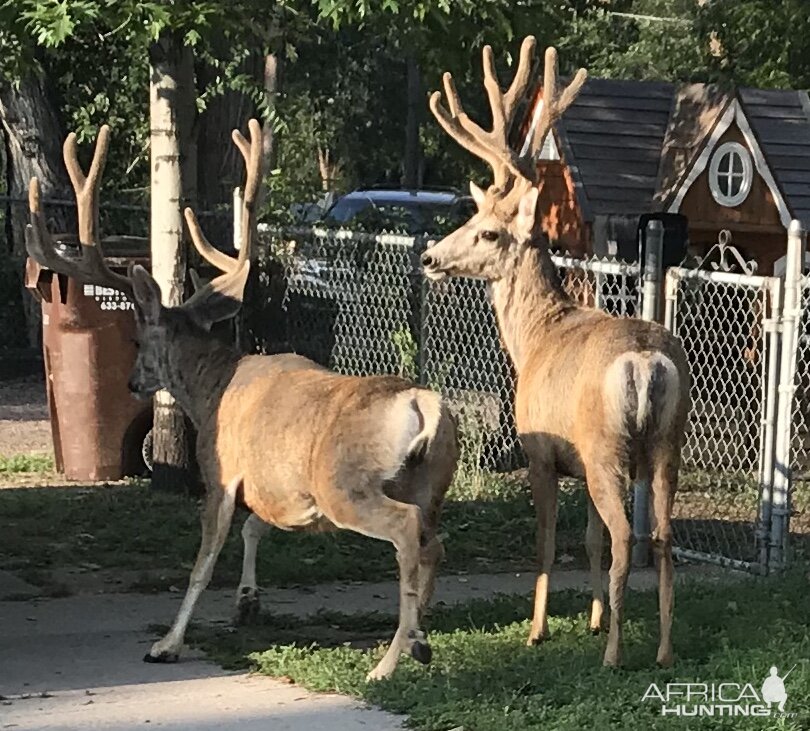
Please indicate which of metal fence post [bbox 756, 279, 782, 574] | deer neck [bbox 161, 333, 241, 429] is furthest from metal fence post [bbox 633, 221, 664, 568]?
deer neck [bbox 161, 333, 241, 429]

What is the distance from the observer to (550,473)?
742 centimetres

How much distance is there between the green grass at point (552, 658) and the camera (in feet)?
19.6

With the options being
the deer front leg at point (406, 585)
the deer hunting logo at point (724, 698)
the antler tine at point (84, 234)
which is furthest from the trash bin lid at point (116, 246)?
the deer hunting logo at point (724, 698)

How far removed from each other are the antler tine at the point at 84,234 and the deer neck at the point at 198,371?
1.48ft

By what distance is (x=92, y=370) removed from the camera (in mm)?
11547

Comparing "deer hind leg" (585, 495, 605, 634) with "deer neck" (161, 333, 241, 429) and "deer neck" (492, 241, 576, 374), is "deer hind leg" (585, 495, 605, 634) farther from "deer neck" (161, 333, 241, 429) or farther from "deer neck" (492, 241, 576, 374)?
"deer neck" (161, 333, 241, 429)

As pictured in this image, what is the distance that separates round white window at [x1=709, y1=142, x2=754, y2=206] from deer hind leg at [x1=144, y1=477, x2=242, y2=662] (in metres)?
8.82

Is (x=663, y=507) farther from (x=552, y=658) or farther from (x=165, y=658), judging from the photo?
(x=165, y=658)

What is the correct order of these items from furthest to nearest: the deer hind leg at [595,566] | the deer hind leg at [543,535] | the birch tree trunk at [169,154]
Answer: the birch tree trunk at [169,154] → the deer hind leg at [595,566] → the deer hind leg at [543,535]

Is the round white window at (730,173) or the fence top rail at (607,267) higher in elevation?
the round white window at (730,173)

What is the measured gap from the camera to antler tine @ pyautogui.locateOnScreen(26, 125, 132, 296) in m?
7.98

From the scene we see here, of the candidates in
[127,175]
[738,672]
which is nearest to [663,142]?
[127,175]

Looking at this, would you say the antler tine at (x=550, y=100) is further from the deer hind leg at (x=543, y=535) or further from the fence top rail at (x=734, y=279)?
the deer hind leg at (x=543, y=535)

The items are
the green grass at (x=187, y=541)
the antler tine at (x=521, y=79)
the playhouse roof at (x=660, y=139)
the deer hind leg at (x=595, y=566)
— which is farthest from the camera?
the playhouse roof at (x=660, y=139)
